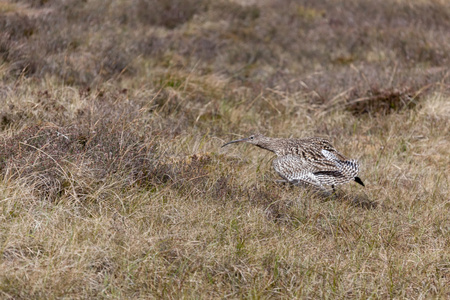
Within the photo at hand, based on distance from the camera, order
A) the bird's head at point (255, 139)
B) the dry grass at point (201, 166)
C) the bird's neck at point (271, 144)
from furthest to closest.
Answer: the bird's head at point (255, 139) → the bird's neck at point (271, 144) → the dry grass at point (201, 166)

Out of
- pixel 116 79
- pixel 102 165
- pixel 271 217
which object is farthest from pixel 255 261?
pixel 116 79

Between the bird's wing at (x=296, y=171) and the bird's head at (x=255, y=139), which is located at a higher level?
the bird's wing at (x=296, y=171)

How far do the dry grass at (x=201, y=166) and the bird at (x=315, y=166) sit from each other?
0.17m

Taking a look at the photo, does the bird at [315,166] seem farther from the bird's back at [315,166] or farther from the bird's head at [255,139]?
the bird's head at [255,139]

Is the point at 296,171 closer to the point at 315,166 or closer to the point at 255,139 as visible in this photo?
the point at 315,166

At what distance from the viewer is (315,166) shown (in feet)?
16.6

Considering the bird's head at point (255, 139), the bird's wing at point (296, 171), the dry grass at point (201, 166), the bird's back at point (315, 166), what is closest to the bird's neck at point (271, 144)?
the bird's head at point (255, 139)

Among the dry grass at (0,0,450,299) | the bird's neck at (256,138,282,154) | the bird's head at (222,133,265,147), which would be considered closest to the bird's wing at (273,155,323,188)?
the dry grass at (0,0,450,299)

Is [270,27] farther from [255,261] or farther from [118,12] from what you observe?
[255,261]

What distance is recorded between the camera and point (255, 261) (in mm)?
3711

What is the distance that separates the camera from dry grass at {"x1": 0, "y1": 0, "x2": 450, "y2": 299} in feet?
11.6

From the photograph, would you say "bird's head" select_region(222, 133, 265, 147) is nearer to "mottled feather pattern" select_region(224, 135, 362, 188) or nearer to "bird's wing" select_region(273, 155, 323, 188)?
"mottled feather pattern" select_region(224, 135, 362, 188)

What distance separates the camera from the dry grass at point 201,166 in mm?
3531

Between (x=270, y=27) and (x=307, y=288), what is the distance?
9013 millimetres
